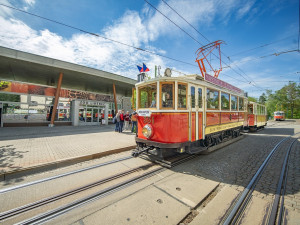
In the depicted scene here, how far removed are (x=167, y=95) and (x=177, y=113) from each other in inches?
26.1

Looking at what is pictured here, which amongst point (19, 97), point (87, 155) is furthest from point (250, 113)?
point (19, 97)

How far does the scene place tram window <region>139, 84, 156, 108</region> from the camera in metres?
4.65

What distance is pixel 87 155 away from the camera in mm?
4867

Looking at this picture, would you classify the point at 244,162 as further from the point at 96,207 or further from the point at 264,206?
the point at 96,207

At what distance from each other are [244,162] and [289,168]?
1198mm

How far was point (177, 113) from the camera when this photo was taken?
4191 millimetres

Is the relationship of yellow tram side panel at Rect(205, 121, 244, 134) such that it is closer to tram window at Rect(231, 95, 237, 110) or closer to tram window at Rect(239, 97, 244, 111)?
tram window at Rect(231, 95, 237, 110)

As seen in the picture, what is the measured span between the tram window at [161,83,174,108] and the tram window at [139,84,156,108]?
0.40 meters

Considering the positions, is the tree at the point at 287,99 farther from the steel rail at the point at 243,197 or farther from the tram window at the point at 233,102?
the steel rail at the point at 243,197

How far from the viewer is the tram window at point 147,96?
4653 mm

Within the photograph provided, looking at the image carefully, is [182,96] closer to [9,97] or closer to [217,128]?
[217,128]

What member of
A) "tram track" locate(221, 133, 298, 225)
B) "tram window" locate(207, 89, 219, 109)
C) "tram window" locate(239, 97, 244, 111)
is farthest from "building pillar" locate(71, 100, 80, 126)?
"tram track" locate(221, 133, 298, 225)

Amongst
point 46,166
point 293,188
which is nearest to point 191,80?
point 293,188

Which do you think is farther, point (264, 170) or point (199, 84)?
point (199, 84)
